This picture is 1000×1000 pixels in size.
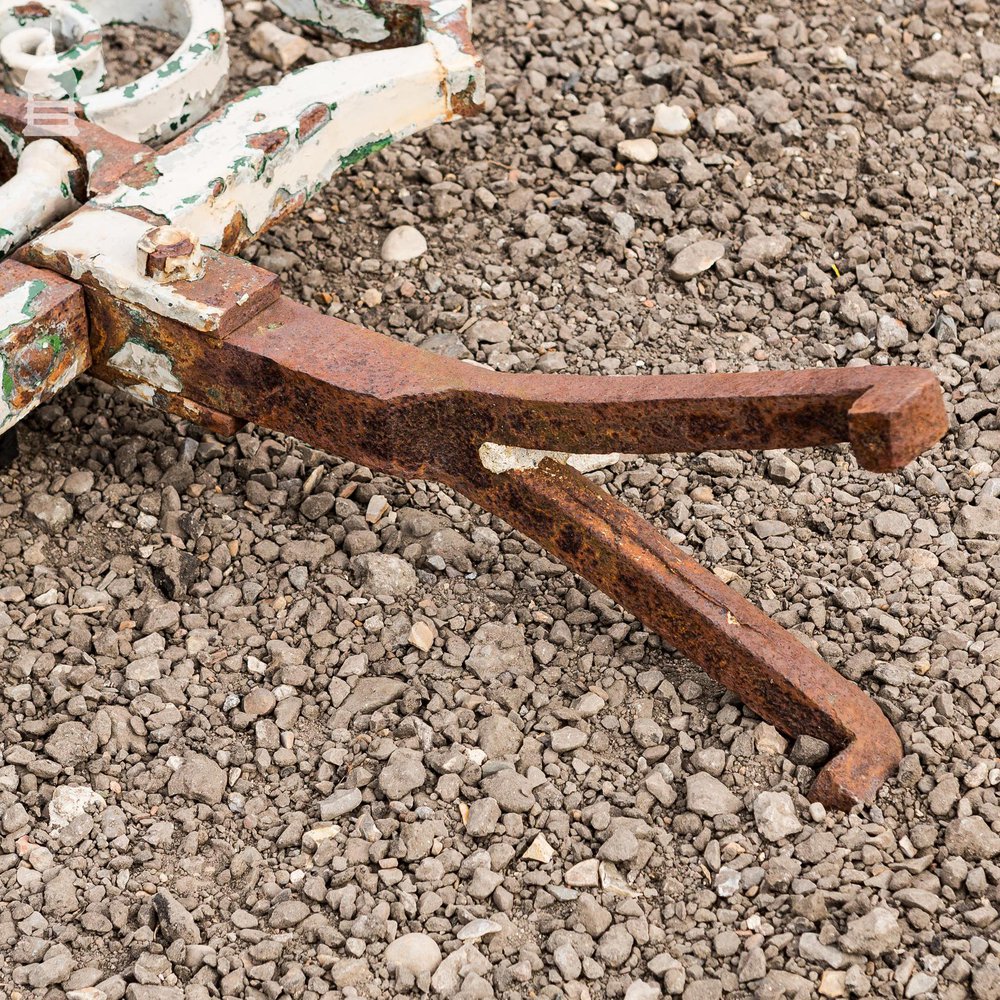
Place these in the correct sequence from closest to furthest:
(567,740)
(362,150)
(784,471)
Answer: (567,740), (784,471), (362,150)

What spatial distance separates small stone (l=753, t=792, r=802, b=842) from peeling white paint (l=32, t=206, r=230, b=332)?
1.09 metres

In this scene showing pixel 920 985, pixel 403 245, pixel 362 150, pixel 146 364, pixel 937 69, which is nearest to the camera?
pixel 920 985

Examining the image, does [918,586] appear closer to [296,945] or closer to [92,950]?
[296,945]

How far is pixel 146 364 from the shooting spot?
251 centimetres

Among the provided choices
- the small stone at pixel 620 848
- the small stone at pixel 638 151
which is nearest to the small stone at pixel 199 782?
the small stone at pixel 620 848

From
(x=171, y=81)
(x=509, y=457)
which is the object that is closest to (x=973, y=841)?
(x=509, y=457)

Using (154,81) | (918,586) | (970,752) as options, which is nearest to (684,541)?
(918,586)

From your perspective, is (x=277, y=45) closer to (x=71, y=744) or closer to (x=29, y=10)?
(x=29, y=10)

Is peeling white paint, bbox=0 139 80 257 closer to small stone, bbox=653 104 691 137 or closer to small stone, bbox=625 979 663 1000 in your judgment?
small stone, bbox=653 104 691 137

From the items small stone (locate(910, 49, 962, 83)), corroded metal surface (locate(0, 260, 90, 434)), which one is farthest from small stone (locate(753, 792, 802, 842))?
small stone (locate(910, 49, 962, 83))

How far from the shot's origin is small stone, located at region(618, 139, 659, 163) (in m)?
3.41

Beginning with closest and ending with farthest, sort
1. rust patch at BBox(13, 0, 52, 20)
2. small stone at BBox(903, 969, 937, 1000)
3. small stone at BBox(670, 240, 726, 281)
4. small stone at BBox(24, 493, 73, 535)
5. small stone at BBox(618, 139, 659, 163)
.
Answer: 1. small stone at BBox(903, 969, 937, 1000)
2. small stone at BBox(24, 493, 73, 535)
3. rust patch at BBox(13, 0, 52, 20)
4. small stone at BBox(670, 240, 726, 281)
5. small stone at BBox(618, 139, 659, 163)

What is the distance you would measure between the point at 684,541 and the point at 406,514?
49cm

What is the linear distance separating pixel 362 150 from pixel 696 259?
0.74 metres
